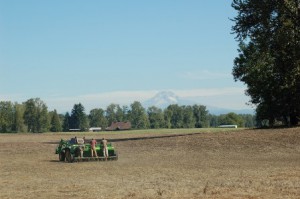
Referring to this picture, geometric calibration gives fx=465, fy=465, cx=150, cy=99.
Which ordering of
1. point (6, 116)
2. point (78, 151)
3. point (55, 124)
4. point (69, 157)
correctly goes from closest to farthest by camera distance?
1. point (69, 157)
2. point (78, 151)
3. point (6, 116)
4. point (55, 124)

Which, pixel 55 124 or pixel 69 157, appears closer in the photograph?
pixel 69 157

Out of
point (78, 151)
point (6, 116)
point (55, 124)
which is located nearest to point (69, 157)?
point (78, 151)

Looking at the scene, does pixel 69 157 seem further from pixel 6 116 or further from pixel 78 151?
pixel 6 116

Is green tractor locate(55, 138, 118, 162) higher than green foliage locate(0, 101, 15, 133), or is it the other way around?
green foliage locate(0, 101, 15, 133)

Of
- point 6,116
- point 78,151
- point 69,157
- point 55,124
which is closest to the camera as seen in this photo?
point 69,157

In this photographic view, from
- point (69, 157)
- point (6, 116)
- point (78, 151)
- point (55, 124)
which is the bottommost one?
point (69, 157)

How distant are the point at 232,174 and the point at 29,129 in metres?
182

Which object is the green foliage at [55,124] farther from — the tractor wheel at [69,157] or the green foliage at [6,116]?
the tractor wheel at [69,157]

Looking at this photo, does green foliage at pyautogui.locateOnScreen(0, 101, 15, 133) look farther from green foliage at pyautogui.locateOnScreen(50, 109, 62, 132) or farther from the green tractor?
the green tractor

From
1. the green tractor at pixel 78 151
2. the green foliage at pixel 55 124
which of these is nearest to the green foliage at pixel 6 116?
the green foliage at pixel 55 124

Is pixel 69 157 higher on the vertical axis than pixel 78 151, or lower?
lower

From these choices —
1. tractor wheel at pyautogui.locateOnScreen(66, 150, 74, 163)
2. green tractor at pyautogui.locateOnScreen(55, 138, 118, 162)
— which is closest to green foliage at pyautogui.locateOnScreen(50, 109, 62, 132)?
green tractor at pyautogui.locateOnScreen(55, 138, 118, 162)

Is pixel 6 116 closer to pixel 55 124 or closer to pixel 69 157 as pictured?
pixel 55 124

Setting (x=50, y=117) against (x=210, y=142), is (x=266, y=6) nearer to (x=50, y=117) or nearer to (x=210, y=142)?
(x=210, y=142)
